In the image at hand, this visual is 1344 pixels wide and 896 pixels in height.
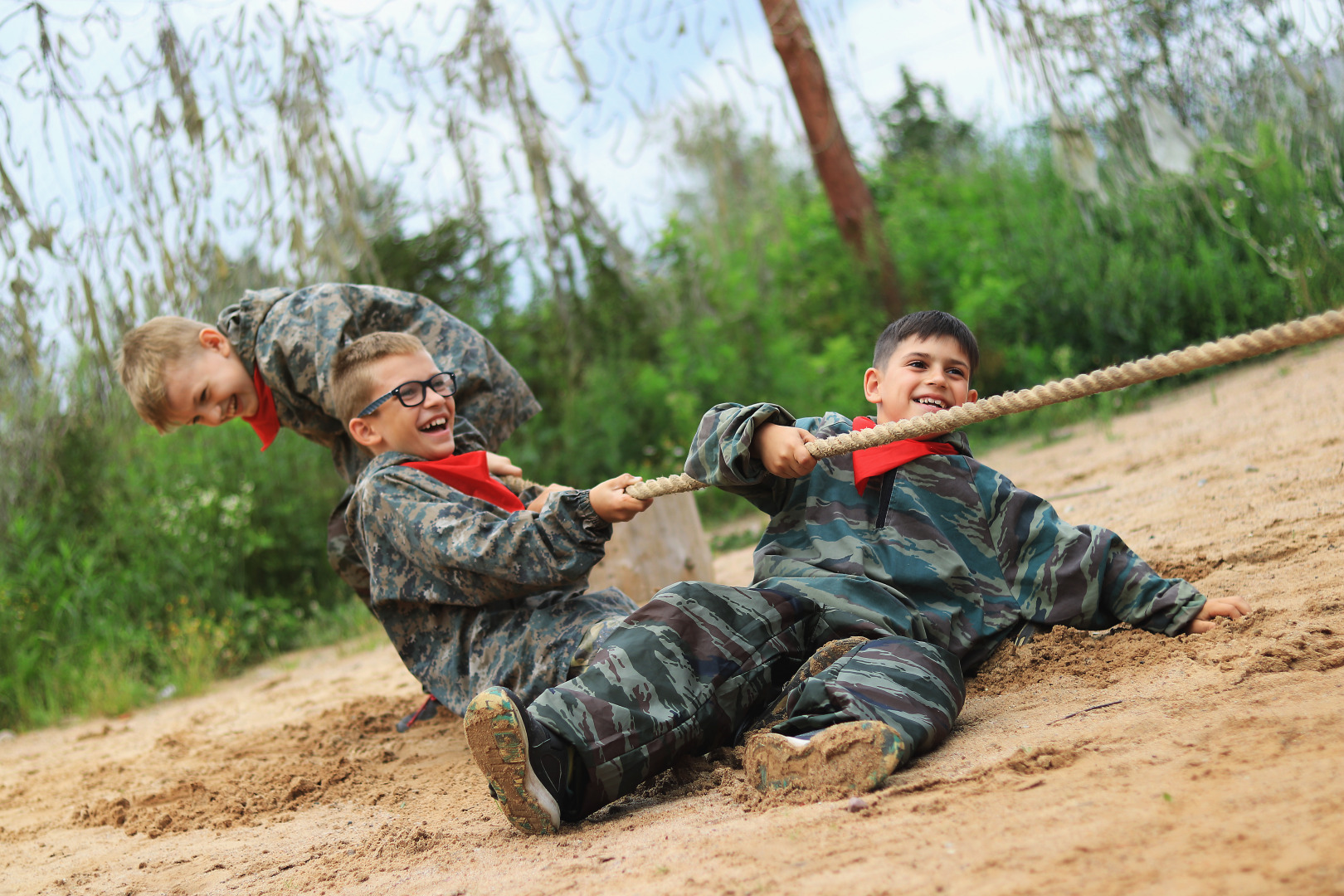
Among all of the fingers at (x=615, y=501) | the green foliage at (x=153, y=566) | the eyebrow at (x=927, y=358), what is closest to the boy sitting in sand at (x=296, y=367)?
the fingers at (x=615, y=501)

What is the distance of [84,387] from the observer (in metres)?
6.00

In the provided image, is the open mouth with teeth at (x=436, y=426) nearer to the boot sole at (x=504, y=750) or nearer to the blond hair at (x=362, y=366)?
the blond hair at (x=362, y=366)

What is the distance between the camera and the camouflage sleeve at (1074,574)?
2.36m

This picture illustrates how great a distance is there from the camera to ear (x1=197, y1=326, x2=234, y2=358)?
317 centimetres

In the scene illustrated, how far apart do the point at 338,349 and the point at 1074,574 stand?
2.12 meters

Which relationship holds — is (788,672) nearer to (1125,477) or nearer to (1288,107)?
(1125,477)

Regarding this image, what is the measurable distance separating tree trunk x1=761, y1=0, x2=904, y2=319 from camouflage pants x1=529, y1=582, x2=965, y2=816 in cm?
601

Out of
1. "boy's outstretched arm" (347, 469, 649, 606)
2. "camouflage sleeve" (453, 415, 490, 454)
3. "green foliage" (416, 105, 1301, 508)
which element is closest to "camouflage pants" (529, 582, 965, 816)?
"boy's outstretched arm" (347, 469, 649, 606)

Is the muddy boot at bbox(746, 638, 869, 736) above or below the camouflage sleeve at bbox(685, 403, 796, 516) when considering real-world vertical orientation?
below

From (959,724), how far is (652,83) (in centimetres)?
539

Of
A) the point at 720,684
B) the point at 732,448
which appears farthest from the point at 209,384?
the point at 720,684

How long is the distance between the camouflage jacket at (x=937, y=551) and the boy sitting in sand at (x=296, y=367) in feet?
3.41

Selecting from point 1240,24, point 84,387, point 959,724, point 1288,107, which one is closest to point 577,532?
point 959,724

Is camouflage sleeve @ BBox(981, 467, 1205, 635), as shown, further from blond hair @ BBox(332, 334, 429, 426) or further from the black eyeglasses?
blond hair @ BBox(332, 334, 429, 426)
